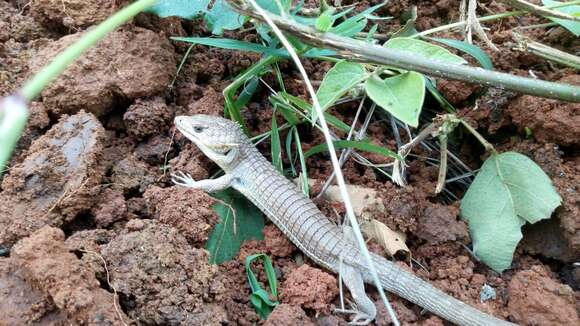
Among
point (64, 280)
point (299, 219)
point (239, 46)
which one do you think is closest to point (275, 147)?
point (299, 219)

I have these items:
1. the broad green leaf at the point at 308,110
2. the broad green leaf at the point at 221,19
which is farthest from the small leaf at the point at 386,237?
the broad green leaf at the point at 221,19

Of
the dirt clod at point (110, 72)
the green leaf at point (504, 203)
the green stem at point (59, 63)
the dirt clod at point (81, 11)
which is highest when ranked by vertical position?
the green stem at point (59, 63)

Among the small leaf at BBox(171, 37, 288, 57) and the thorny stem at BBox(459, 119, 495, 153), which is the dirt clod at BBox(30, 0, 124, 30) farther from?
the thorny stem at BBox(459, 119, 495, 153)

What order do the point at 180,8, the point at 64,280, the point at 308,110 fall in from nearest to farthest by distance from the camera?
the point at 64,280 < the point at 180,8 < the point at 308,110

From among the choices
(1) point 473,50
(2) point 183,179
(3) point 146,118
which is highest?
(1) point 473,50

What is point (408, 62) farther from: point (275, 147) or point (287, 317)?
point (287, 317)

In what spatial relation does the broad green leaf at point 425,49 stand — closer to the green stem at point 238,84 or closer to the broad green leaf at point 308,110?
the broad green leaf at point 308,110

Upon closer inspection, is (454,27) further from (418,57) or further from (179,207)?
(179,207)
